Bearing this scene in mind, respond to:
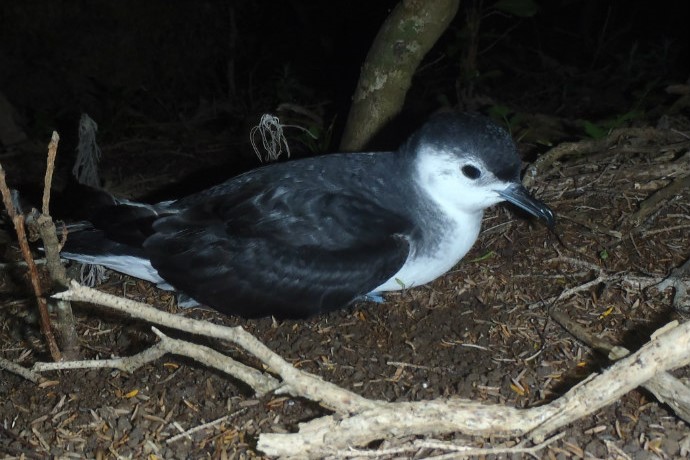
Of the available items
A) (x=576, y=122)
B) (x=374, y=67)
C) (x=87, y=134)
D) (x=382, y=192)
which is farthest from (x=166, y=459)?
(x=576, y=122)

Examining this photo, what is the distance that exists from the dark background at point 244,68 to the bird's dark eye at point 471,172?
204 cm

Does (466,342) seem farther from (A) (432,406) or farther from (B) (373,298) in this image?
(A) (432,406)

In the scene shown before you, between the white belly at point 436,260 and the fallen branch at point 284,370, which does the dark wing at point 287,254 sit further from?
the fallen branch at point 284,370

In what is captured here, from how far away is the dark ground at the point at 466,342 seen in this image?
2.90 meters

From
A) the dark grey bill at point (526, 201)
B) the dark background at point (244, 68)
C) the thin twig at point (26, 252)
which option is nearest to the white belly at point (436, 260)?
the dark grey bill at point (526, 201)

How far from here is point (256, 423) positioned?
2.96 meters

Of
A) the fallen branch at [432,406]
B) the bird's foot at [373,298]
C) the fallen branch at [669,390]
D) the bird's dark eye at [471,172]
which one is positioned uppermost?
the bird's dark eye at [471,172]

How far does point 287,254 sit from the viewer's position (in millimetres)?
3455

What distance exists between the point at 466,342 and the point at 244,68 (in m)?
4.96

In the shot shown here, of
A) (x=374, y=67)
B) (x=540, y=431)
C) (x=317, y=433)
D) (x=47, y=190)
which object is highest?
(x=47, y=190)

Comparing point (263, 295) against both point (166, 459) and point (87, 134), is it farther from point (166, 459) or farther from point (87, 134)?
point (87, 134)

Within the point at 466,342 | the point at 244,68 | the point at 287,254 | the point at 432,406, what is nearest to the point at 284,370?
the point at 432,406

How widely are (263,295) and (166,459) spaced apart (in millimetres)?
922

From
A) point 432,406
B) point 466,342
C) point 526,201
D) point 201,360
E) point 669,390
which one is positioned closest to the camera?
point 432,406
